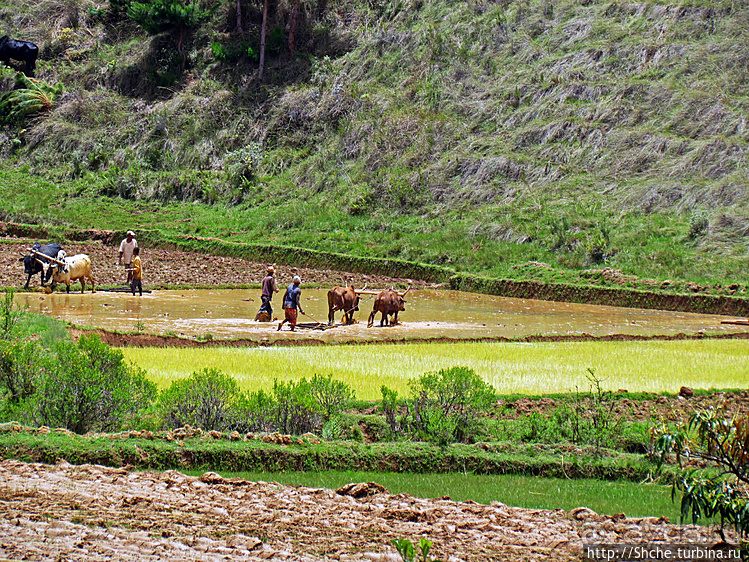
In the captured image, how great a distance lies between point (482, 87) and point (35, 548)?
1753 inches

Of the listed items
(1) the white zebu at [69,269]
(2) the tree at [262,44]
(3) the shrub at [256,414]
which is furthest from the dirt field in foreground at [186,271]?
(2) the tree at [262,44]

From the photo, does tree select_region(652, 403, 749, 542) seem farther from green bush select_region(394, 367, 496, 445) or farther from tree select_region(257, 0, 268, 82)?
tree select_region(257, 0, 268, 82)

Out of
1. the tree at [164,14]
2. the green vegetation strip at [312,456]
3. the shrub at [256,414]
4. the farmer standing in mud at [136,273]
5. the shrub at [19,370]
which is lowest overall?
the green vegetation strip at [312,456]

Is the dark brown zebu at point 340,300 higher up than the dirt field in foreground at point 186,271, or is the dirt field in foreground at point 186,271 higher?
the dirt field in foreground at point 186,271

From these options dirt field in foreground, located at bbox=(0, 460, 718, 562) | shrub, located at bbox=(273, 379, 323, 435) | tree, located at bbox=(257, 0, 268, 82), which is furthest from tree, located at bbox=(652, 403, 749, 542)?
tree, located at bbox=(257, 0, 268, 82)

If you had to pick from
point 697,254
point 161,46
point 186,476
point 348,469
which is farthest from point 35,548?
point 161,46

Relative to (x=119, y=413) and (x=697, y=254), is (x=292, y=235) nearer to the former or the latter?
(x=697, y=254)

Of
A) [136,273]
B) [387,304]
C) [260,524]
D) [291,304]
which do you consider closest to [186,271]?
[136,273]

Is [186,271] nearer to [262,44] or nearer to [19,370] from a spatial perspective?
[19,370]

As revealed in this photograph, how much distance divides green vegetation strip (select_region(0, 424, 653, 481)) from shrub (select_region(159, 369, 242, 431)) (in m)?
0.89

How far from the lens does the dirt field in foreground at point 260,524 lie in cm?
564

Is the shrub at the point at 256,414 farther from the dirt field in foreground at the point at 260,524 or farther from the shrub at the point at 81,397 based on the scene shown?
the dirt field in foreground at the point at 260,524

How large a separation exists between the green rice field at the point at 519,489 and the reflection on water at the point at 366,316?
33.2ft

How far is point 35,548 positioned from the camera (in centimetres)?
543
